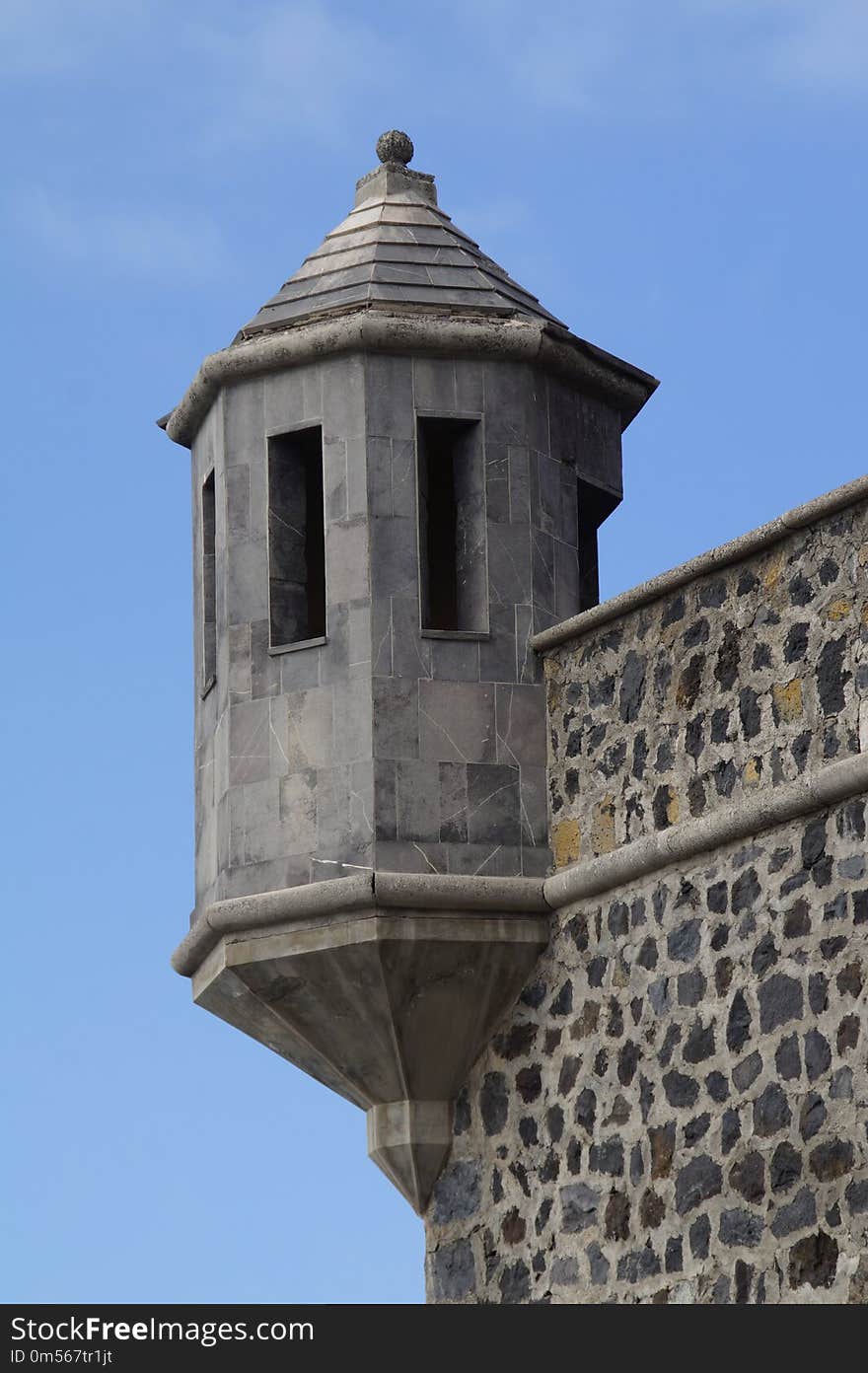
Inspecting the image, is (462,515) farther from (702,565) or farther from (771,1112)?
(771,1112)

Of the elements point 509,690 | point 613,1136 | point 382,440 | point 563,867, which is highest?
point 382,440

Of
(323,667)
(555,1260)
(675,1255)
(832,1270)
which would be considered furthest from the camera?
(323,667)

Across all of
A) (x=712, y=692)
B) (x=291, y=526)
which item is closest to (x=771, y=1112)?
(x=712, y=692)

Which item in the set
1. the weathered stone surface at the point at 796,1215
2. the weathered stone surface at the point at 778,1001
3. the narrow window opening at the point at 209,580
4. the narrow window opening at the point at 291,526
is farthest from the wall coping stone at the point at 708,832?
the narrow window opening at the point at 209,580

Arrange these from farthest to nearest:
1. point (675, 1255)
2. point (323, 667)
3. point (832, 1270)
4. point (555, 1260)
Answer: point (323, 667), point (555, 1260), point (675, 1255), point (832, 1270)

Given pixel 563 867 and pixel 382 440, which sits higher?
pixel 382 440

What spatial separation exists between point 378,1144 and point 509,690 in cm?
209

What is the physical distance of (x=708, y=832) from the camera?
11.4 m

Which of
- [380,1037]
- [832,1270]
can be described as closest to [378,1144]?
[380,1037]

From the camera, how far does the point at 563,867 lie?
1249 centimetres

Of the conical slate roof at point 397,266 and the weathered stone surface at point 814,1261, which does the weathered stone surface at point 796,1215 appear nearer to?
the weathered stone surface at point 814,1261

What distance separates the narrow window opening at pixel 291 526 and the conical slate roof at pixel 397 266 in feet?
1.89

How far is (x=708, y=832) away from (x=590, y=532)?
2.89 meters
